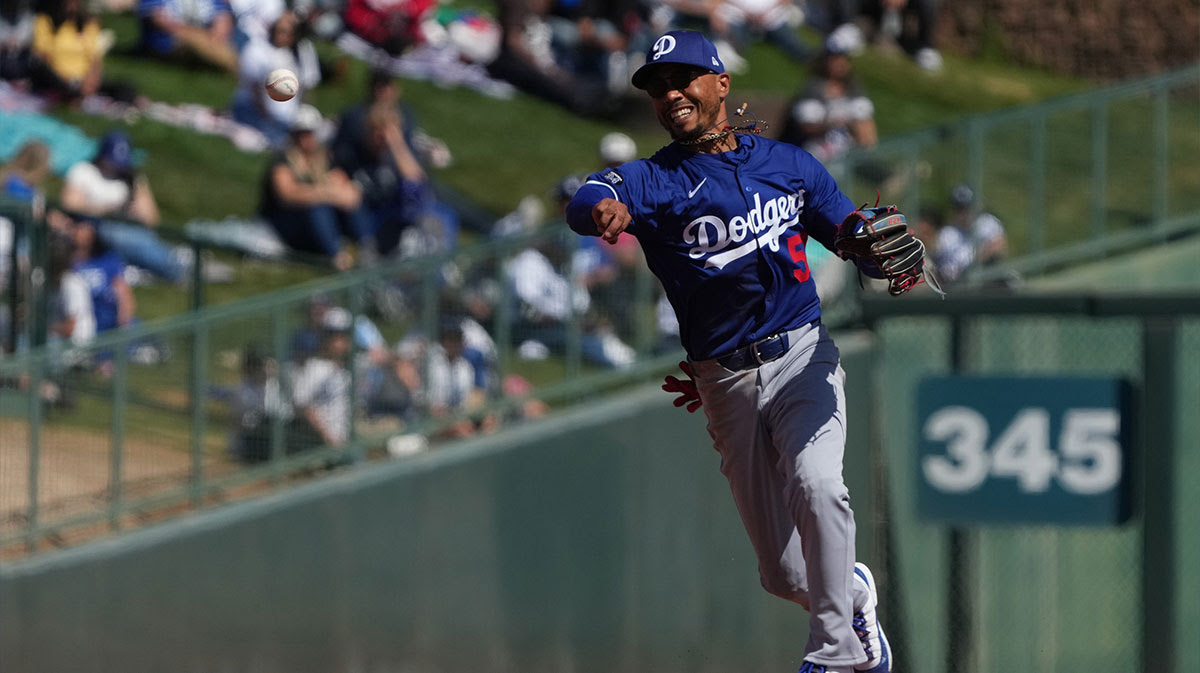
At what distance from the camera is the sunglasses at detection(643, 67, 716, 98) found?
217 inches

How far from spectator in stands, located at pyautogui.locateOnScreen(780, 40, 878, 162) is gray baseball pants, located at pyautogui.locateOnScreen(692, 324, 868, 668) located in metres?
6.43

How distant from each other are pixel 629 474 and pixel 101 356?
3.15 metres

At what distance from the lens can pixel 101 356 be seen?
31.2ft

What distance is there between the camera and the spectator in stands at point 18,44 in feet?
44.7

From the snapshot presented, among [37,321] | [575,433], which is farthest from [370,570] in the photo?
[37,321]

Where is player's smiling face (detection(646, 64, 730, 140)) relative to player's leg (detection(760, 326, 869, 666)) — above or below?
above

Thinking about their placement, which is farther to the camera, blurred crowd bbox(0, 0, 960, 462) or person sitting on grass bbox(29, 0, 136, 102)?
person sitting on grass bbox(29, 0, 136, 102)

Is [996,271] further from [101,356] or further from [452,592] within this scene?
[101,356]

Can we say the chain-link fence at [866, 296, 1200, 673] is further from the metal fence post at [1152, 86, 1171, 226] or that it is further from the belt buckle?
the belt buckle

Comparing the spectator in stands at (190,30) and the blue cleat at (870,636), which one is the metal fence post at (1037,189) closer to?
the blue cleat at (870,636)

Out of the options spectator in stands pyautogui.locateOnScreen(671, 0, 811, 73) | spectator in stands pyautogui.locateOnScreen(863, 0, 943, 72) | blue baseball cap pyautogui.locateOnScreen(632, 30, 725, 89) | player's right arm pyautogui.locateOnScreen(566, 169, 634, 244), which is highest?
spectator in stands pyautogui.locateOnScreen(863, 0, 943, 72)

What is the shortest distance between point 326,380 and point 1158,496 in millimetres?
4483

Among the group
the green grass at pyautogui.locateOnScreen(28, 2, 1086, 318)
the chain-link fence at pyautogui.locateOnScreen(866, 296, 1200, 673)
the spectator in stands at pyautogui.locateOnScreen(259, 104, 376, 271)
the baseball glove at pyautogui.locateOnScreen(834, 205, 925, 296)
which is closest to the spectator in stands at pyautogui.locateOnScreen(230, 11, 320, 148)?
the green grass at pyautogui.locateOnScreen(28, 2, 1086, 318)

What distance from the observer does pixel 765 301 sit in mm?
5754
